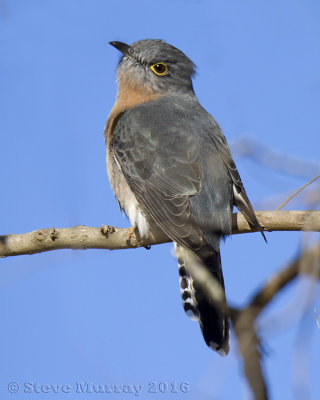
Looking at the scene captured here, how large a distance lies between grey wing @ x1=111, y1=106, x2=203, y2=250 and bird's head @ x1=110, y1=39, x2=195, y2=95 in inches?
37.5

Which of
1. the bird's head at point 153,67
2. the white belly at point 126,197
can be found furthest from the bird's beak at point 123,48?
the white belly at point 126,197

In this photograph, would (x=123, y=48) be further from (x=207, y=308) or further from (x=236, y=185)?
(x=207, y=308)

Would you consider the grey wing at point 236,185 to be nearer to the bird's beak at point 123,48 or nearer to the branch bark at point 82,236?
the branch bark at point 82,236

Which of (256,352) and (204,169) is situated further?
(204,169)

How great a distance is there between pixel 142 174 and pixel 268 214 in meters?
1.35

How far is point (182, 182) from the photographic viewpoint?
5289 millimetres

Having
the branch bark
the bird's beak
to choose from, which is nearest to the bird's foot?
the branch bark

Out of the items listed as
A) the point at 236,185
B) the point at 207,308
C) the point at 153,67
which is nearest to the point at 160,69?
the point at 153,67

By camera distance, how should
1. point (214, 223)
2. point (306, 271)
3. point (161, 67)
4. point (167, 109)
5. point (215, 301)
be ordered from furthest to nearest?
point (161, 67) → point (167, 109) → point (214, 223) → point (215, 301) → point (306, 271)

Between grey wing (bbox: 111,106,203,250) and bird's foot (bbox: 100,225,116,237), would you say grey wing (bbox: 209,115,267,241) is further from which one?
bird's foot (bbox: 100,225,116,237)

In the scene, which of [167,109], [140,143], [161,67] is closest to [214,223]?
[140,143]

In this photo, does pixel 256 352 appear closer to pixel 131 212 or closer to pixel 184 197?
pixel 184 197

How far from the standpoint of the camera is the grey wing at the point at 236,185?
499 centimetres

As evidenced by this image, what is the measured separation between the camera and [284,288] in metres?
3.88
